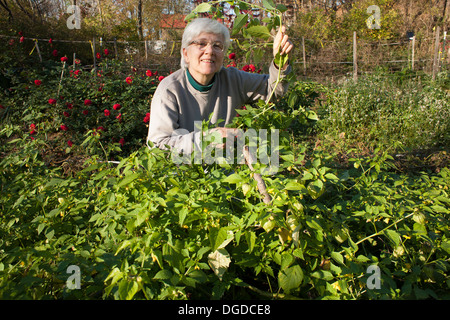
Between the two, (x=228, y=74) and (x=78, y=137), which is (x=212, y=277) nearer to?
(x=228, y=74)

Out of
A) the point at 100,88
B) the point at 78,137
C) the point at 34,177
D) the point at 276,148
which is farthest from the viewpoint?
the point at 100,88

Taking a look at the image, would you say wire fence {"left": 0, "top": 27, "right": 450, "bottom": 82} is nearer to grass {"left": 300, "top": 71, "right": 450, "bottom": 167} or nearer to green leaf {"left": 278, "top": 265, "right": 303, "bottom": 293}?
grass {"left": 300, "top": 71, "right": 450, "bottom": 167}

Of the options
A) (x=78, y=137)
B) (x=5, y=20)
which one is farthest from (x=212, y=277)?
(x=5, y=20)

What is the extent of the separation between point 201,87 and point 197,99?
0.07m

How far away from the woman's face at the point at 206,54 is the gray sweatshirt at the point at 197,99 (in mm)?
109

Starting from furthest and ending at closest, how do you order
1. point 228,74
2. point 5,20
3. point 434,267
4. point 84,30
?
point 84,30
point 5,20
point 228,74
point 434,267

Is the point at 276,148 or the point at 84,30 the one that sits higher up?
the point at 84,30

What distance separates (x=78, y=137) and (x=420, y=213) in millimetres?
3626

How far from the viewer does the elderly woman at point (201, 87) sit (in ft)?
6.03

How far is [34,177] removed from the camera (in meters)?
1.76

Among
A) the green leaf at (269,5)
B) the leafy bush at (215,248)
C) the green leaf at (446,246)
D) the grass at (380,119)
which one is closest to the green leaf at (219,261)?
the leafy bush at (215,248)

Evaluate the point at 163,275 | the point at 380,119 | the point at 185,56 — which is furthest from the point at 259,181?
the point at 380,119

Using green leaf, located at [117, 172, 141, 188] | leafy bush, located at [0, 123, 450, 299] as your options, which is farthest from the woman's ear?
green leaf, located at [117, 172, 141, 188]

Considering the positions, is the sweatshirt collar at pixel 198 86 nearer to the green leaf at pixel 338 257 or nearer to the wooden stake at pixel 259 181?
the wooden stake at pixel 259 181
